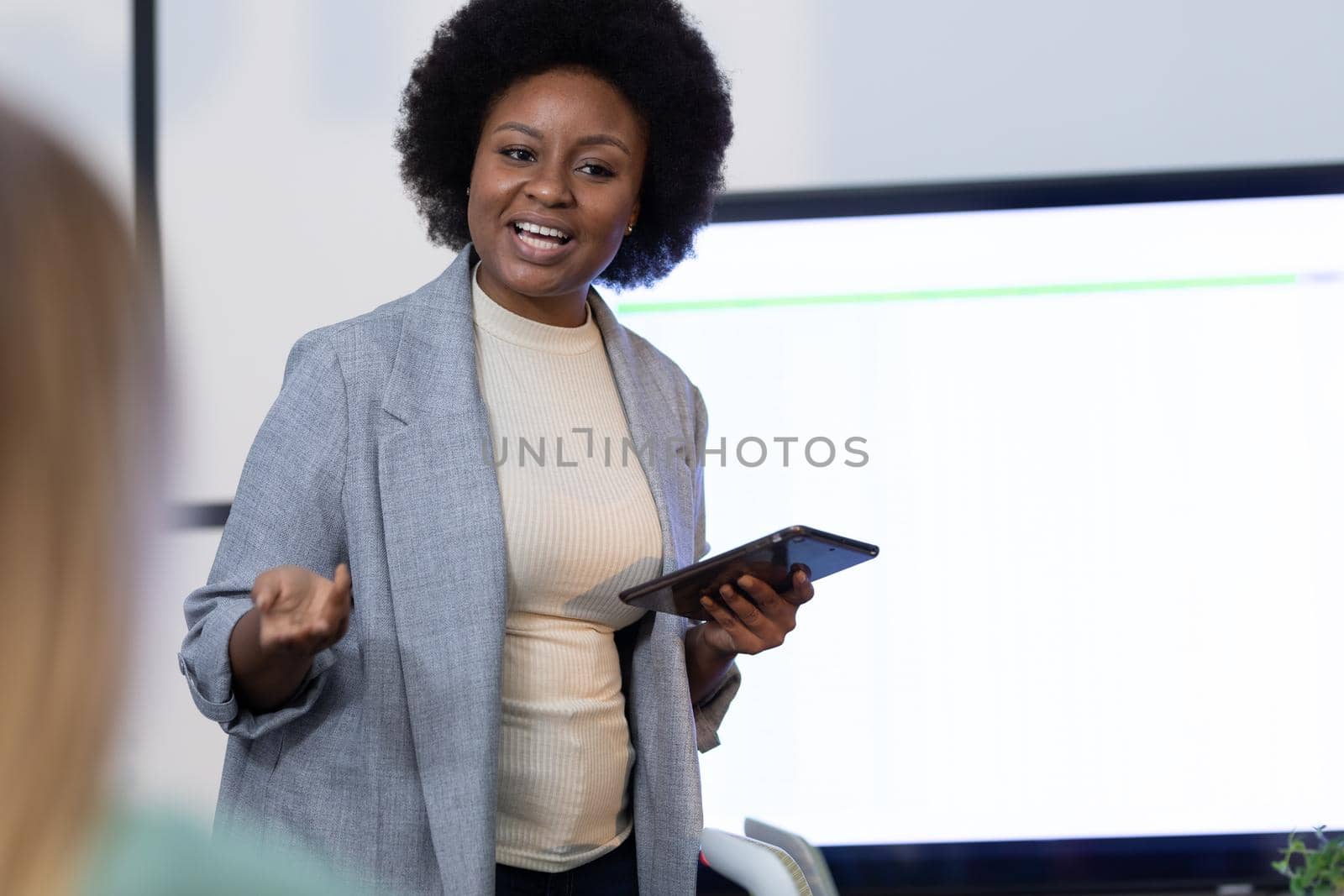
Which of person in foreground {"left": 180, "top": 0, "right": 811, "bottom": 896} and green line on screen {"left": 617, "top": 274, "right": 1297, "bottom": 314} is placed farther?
green line on screen {"left": 617, "top": 274, "right": 1297, "bottom": 314}

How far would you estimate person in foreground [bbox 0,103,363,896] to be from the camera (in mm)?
441

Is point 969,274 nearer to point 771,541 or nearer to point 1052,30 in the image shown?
point 1052,30

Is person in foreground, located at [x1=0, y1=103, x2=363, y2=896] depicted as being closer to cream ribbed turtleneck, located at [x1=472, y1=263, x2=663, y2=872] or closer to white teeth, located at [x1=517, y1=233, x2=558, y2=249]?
cream ribbed turtleneck, located at [x1=472, y1=263, x2=663, y2=872]

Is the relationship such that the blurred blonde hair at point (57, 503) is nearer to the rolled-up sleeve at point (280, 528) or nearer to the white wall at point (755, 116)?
the rolled-up sleeve at point (280, 528)

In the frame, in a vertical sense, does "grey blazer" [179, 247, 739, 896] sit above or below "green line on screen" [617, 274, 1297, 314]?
below

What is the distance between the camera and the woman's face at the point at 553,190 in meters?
1.61

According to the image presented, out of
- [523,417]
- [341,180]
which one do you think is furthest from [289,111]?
[523,417]

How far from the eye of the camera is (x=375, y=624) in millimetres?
1392

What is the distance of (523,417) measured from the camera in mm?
1586

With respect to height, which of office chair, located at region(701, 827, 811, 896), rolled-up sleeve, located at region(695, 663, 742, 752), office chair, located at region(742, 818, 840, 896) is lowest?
office chair, located at region(742, 818, 840, 896)

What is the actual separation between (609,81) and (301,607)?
0.93m

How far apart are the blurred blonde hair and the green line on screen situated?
1.87 m

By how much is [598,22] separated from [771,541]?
831 mm

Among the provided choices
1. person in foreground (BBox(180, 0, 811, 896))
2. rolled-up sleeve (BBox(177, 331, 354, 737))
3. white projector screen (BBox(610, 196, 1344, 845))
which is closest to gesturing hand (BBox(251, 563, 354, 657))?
person in foreground (BBox(180, 0, 811, 896))
